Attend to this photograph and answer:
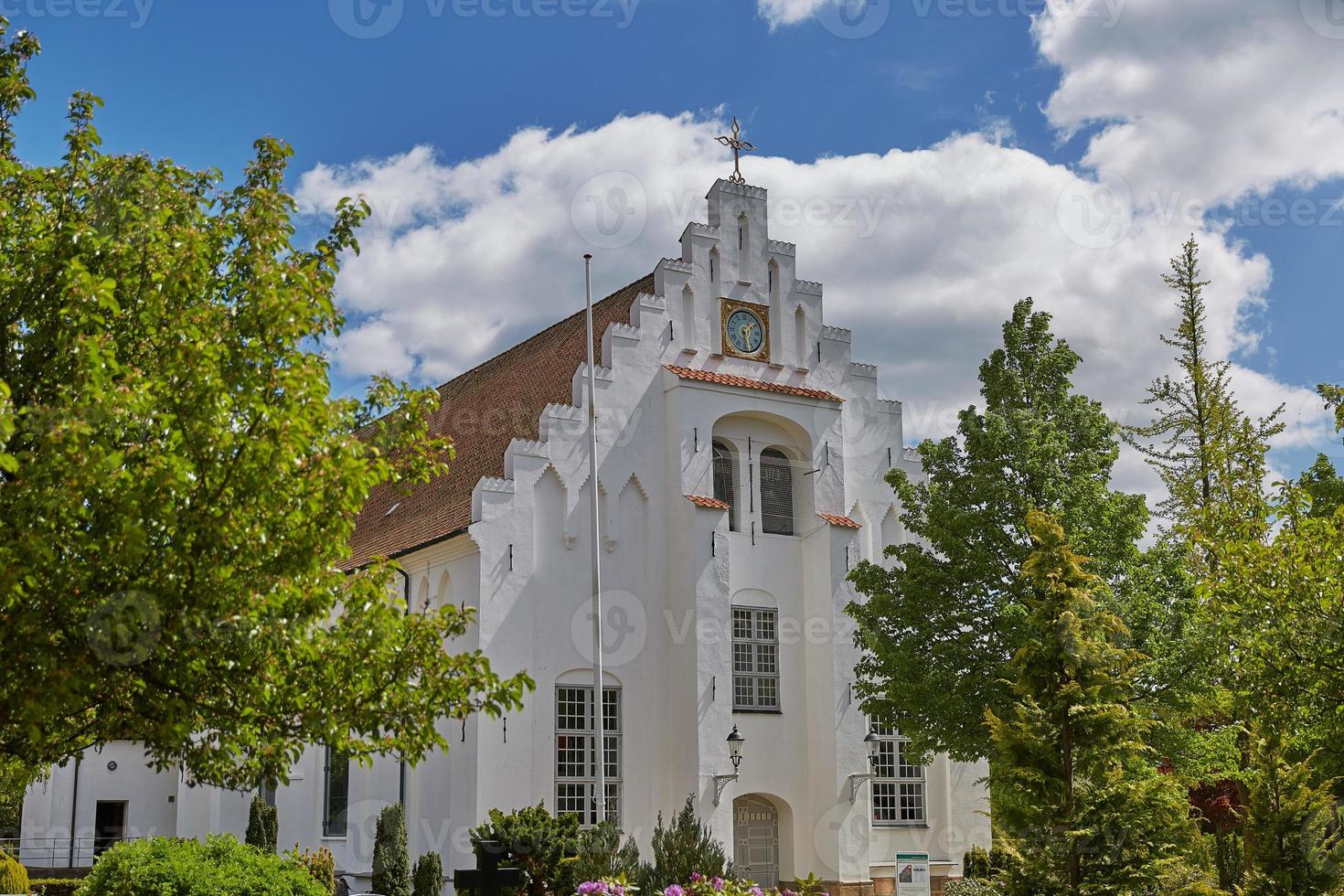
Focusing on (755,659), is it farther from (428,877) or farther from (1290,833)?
(1290,833)

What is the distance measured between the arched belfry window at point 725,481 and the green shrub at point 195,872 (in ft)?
45.9

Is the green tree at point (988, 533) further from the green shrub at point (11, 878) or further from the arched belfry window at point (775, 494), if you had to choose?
the green shrub at point (11, 878)

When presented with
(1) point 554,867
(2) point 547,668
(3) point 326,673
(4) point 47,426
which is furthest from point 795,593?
(4) point 47,426

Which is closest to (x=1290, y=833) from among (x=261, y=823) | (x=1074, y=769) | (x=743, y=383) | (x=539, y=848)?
(x=1074, y=769)

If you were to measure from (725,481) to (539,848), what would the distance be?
1225cm

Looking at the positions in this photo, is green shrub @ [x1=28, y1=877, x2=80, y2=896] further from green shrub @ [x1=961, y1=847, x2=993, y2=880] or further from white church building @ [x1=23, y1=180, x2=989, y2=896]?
green shrub @ [x1=961, y1=847, x2=993, y2=880]

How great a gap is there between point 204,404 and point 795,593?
2247 cm

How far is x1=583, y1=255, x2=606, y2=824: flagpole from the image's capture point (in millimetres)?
25875

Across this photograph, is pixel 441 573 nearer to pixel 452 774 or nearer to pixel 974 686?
pixel 452 774

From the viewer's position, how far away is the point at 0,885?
26.0m

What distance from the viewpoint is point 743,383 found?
101 feet

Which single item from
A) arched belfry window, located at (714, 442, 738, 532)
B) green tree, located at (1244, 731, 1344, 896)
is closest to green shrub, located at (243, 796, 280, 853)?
arched belfry window, located at (714, 442, 738, 532)

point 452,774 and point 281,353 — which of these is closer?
point 281,353

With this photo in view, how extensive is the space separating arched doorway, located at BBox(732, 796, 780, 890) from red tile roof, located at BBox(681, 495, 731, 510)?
655 cm
